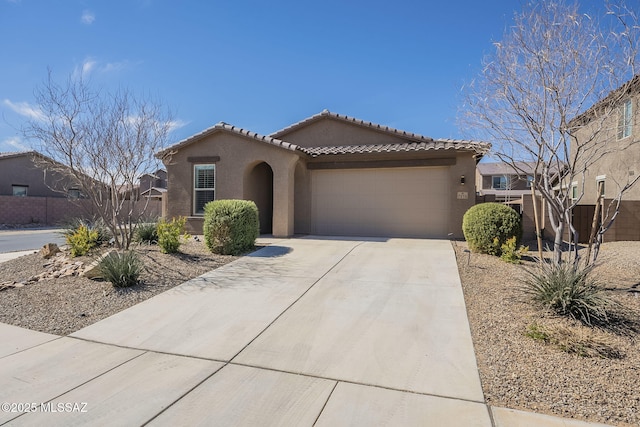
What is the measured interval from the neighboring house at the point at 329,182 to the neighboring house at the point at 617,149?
164 inches

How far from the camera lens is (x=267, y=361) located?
13.1ft

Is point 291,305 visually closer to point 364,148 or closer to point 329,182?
point 329,182

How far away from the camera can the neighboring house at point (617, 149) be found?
602cm

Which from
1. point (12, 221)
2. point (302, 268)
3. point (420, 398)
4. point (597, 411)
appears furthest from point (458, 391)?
point (12, 221)

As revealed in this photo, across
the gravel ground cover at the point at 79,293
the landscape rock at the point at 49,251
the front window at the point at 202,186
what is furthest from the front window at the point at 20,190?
the gravel ground cover at the point at 79,293

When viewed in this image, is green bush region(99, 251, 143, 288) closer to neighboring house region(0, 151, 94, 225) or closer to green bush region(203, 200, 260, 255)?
green bush region(203, 200, 260, 255)

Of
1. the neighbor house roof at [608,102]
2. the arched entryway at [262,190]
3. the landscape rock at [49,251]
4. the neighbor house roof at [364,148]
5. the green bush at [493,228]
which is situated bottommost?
the landscape rock at [49,251]

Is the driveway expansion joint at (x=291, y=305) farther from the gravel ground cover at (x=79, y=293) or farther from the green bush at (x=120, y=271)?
the green bush at (x=120, y=271)

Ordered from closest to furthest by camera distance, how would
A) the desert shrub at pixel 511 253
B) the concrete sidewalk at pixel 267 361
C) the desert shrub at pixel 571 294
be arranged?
the concrete sidewalk at pixel 267 361, the desert shrub at pixel 571 294, the desert shrub at pixel 511 253

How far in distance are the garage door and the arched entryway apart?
2078mm

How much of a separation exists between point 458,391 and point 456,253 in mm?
6384

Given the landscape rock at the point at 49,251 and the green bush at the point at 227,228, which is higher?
the green bush at the point at 227,228

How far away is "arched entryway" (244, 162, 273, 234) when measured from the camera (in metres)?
13.4

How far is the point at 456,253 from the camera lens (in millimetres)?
9281
